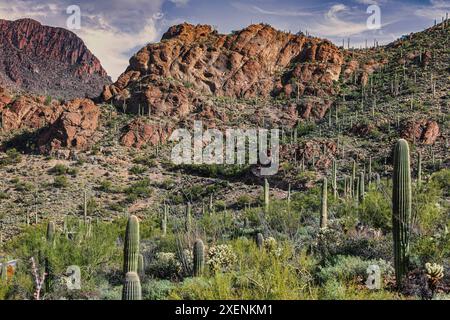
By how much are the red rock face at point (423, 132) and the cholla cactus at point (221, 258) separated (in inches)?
1387

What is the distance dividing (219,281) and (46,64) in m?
49.7

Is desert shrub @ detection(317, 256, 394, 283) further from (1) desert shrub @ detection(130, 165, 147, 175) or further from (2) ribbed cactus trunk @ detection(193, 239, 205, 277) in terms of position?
(1) desert shrub @ detection(130, 165, 147, 175)

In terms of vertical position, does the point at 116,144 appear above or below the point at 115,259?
above

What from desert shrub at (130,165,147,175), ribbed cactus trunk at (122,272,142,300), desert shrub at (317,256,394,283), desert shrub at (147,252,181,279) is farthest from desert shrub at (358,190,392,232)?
desert shrub at (130,165,147,175)

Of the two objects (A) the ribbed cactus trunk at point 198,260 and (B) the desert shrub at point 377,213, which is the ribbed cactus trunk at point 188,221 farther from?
(B) the desert shrub at point 377,213

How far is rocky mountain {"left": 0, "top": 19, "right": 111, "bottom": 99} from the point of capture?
4528 cm

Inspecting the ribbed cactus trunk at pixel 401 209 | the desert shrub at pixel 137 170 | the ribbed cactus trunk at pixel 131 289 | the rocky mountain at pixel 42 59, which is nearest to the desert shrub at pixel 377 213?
the ribbed cactus trunk at pixel 401 209

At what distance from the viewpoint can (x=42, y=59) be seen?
4834 cm

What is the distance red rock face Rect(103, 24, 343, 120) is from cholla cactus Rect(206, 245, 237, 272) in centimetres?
5017

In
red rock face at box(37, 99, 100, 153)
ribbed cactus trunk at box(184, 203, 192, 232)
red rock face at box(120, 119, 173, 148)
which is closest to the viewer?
ribbed cactus trunk at box(184, 203, 192, 232)

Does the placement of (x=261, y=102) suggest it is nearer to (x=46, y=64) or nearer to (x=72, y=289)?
(x=46, y=64)

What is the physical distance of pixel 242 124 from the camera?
Result: 58.1m
